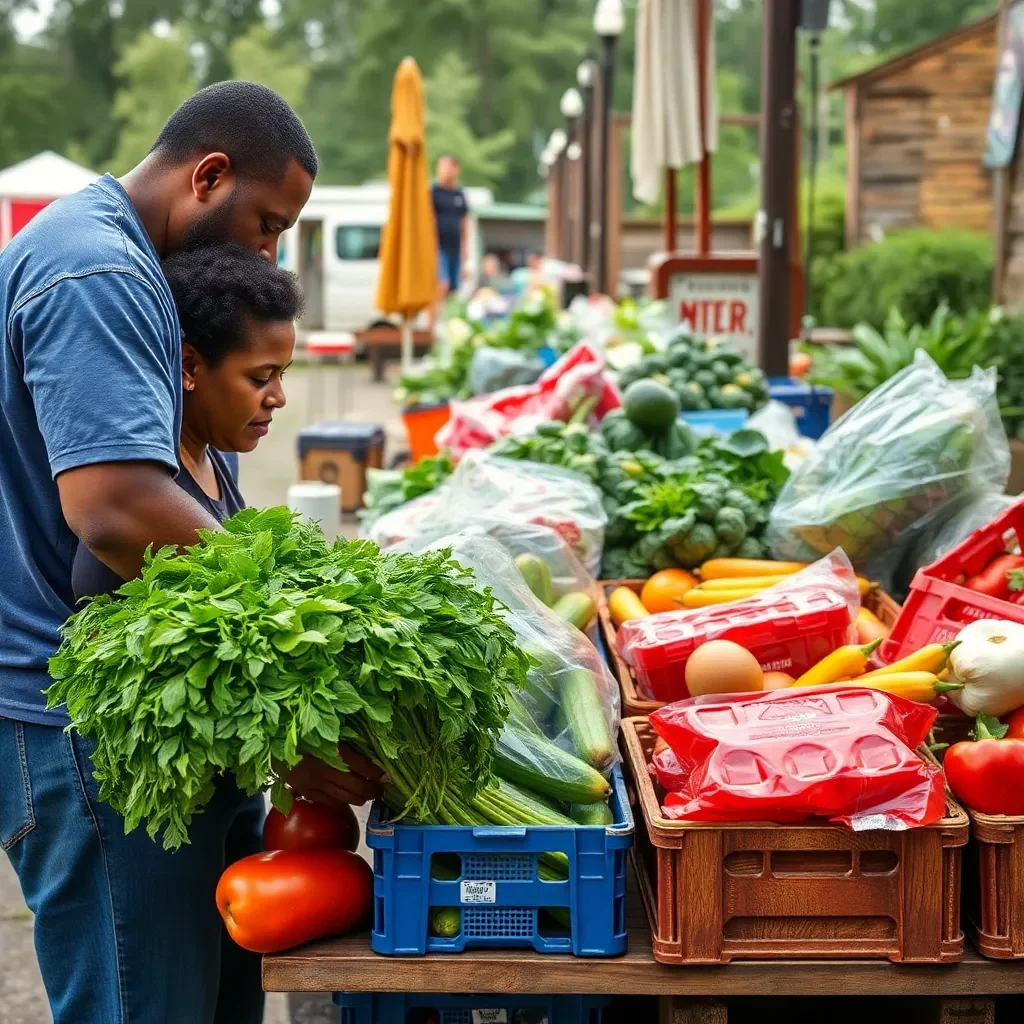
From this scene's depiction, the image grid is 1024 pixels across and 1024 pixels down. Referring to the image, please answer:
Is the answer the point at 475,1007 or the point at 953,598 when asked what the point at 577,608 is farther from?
the point at 475,1007

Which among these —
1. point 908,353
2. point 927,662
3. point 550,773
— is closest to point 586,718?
point 550,773

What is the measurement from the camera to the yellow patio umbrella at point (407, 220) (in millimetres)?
11891

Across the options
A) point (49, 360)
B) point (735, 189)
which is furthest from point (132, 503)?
point (735, 189)

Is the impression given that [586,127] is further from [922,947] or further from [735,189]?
[735,189]

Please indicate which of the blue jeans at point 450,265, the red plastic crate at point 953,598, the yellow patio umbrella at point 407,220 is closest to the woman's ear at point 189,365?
the red plastic crate at point 953,598

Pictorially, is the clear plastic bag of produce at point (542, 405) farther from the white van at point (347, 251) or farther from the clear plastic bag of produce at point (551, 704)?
the white van at point (347, 251)

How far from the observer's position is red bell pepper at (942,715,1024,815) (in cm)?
247

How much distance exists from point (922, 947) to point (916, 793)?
0.86ft

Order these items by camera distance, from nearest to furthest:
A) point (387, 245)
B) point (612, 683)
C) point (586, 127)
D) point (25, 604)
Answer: point (25, 604)
point (612, 683)
point (387, 245)
point (586, 127)

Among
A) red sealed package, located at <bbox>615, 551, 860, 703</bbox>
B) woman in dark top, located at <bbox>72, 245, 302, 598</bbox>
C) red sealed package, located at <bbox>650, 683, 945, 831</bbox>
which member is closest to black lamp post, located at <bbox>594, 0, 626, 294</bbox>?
red sealed package, located at <bbox>615, 551, 860, 703</bbox>

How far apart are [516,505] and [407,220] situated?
830cm

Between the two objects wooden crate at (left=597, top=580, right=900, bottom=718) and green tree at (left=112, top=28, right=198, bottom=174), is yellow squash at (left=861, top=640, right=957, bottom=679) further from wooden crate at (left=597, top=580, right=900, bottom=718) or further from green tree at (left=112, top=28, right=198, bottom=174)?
green tree at (left=112, top=28, right=198, bottom=174)

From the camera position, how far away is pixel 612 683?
3.05 metres

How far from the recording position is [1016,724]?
107 inches
